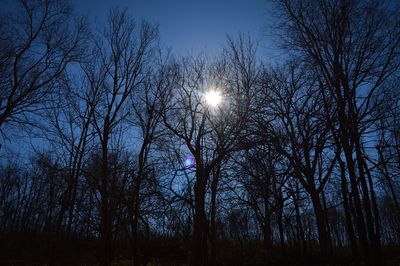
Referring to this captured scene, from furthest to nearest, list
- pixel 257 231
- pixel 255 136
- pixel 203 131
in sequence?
pixel 257 231 → pixel 203 131 → pixel 255 136

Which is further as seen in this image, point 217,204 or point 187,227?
point 217,204

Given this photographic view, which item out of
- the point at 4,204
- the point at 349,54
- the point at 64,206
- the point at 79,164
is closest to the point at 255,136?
the point at 349,54

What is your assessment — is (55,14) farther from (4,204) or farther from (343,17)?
(4,204)

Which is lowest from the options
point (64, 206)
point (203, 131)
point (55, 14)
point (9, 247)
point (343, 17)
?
point (9, 247)

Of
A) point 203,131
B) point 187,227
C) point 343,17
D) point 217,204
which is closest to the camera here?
point 343,17

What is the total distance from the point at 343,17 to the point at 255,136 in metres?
5.05

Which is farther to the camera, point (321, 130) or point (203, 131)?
point (203, 131)

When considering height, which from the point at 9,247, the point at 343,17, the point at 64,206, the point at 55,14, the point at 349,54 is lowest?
the point at 9,247

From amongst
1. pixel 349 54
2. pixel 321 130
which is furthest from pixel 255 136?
pixel 349 54

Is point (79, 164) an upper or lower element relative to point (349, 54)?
lower

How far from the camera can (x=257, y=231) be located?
37562 millimetres

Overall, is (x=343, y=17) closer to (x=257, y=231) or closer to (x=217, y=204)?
(x=217, y=204)

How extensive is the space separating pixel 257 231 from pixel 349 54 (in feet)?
107

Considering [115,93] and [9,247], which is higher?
[115,93]
